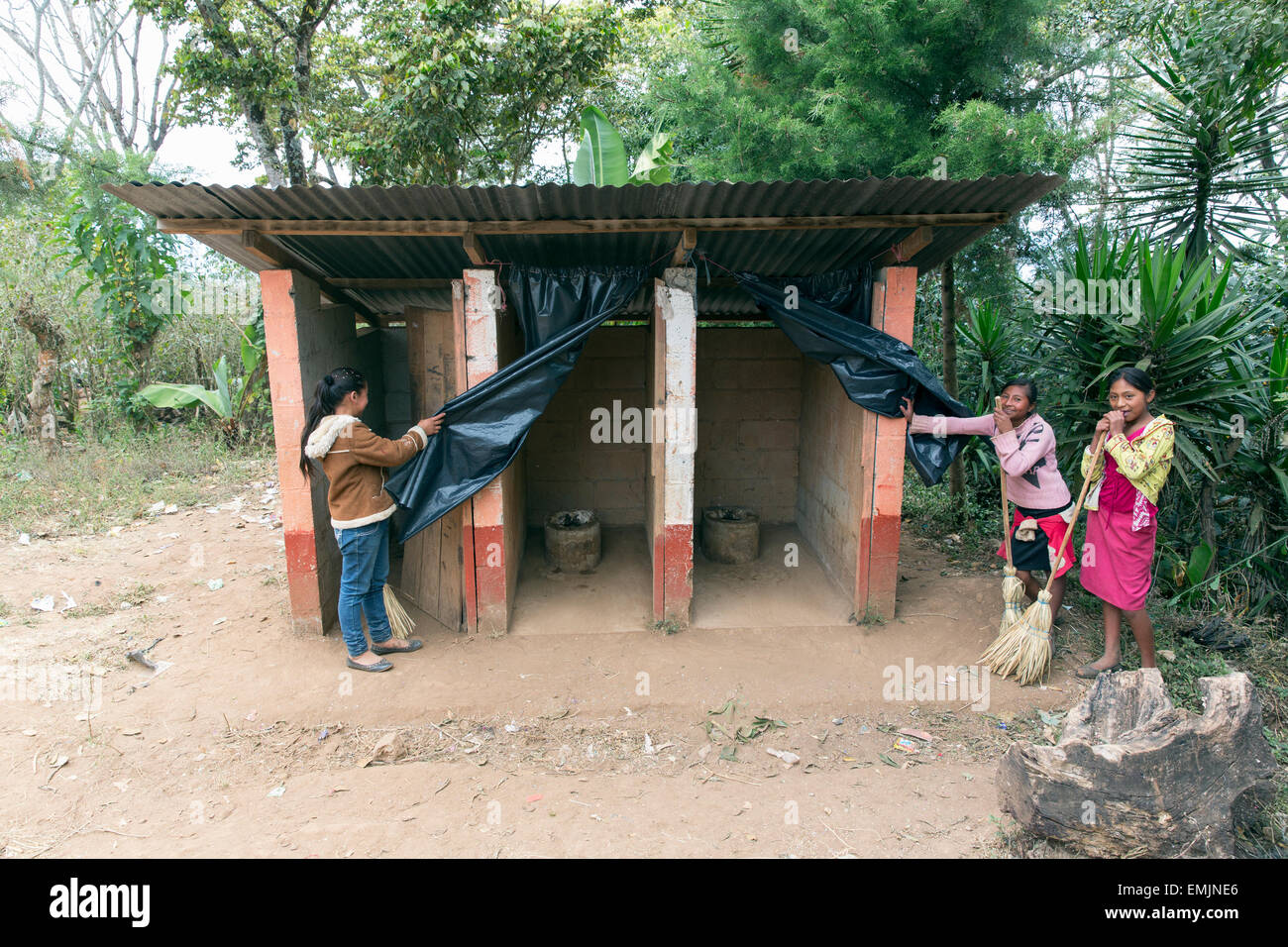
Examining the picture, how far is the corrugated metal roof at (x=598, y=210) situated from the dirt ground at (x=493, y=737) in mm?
2714

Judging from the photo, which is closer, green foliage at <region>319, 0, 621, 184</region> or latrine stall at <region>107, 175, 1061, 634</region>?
latrine stall at <region>107, 175, 1061, 634</region>

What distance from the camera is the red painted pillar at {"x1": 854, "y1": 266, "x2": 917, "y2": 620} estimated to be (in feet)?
16.6

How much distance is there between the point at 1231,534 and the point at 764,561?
3.43 meters

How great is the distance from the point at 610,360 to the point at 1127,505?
439cm

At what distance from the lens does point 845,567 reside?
5.70 metres

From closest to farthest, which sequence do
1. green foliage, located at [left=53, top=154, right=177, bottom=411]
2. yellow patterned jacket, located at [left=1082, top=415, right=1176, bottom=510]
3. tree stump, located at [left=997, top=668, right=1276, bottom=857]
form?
tree stump, located at [left=997, top=668, right=1276, bottom=857] < yellow patterned jacket, located at [left=1082, top=415, right=1176, bottom=510] < green foliage, located at [left=53, top=154, right=177, bottom=411]

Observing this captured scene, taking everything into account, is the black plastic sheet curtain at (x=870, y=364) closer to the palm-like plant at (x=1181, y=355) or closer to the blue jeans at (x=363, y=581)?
the palm-like plant at (x=1181, y=355)

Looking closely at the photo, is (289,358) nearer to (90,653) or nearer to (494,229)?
(494,229)

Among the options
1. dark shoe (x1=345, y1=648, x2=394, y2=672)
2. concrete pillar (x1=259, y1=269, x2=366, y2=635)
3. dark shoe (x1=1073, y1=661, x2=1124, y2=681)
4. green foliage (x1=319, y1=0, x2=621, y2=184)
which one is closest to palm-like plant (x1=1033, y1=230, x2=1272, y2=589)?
dark shoe (x1=1073, y1=661, x2=1124, y2=681)

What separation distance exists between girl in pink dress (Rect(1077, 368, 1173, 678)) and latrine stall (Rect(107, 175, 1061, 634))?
1.21 metres

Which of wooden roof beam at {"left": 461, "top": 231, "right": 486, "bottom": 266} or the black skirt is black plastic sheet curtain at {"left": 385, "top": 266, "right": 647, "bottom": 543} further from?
the black skirt

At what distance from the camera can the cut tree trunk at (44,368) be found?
29.1 ft

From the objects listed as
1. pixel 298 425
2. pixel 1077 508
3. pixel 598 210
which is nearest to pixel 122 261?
pixel 298 425

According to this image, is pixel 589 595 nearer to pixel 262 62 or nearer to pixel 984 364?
pixel 984 364
